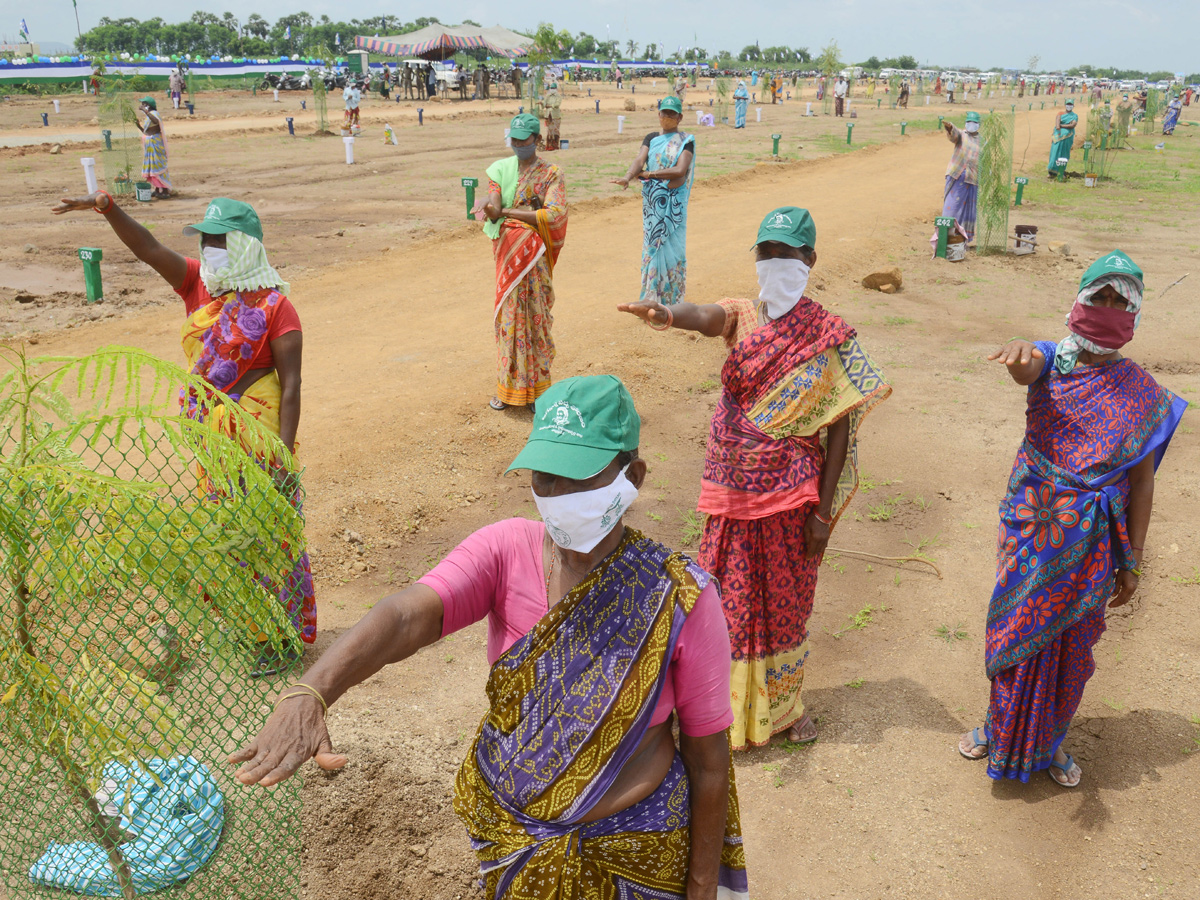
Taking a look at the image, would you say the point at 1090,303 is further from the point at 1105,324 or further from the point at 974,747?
the point at 974,747

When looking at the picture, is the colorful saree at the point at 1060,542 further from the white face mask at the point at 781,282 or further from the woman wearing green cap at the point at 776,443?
the white face mask at the point at 781,282

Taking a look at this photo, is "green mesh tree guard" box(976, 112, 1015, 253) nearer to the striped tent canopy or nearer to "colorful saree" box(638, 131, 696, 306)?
"colorful saree" box(638, 131, 696, 306)

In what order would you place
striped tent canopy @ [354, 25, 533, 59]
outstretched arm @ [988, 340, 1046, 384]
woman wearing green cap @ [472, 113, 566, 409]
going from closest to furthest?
outstretched arm @ [988, 340, 1046, 384]
woman wearing green cap @ [472, 113, 566, 409]
striped tent canopy @ [354, 25, 533, 59]

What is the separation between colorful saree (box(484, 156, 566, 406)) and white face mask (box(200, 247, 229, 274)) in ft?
9.87

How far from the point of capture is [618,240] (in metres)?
13.5

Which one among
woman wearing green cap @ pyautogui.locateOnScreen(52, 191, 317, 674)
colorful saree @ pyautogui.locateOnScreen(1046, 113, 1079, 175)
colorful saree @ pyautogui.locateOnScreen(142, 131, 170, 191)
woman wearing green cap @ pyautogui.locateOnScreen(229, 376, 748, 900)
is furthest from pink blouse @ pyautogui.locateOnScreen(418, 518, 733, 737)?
colorful saree @ pyautogui.locateOnScreen(1046, 113, 1079, 175)

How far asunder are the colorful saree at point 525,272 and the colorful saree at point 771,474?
3.32m

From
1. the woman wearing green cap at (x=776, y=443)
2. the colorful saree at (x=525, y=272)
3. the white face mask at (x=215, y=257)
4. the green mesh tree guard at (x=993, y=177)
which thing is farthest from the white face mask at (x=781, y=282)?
the green mesh tree guard at (x=993, y=177)

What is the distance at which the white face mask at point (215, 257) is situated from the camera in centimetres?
374

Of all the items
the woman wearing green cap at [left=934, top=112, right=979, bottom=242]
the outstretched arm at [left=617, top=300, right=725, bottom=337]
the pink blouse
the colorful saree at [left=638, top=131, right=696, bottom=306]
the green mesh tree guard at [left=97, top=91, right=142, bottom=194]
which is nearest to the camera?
the pink blouse

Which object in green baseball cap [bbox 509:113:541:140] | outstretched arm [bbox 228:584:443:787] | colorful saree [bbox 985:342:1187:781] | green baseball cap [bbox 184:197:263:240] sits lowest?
colorful saree [bbox 985:342:1187:781]

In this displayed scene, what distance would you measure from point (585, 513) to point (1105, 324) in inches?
91.7

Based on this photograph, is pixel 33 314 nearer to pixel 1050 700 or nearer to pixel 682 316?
pixel 682 316

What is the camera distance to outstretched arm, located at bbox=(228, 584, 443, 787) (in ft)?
5.07
